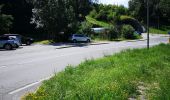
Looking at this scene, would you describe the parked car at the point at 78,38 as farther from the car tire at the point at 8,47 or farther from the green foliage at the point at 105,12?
the green foliage at the point at 105,12

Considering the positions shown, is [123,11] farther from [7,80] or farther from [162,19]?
[7,80]

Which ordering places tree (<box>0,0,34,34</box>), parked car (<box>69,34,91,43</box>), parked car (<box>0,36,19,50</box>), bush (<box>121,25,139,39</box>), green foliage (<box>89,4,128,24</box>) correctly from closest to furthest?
parked car (<box>0,36,19,50</box>) → parked car (<box>69,34,91,43</box>) → tree (<box>0,0,34,34</box>) → bush (<box>121,25,139,39</box>) → green foliage (<box>89,4,128,24</box>)

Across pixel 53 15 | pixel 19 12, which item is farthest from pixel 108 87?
pixel 19 12

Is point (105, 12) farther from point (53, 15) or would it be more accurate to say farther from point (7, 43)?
point (7, 43)

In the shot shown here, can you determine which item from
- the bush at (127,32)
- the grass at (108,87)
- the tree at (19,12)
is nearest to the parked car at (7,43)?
the tree at (19,12)

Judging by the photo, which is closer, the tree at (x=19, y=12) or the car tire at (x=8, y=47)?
the car tire at (x=8, y=47)

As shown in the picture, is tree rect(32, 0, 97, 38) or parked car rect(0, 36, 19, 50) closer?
parked car rect(0, 36, 19, 50)

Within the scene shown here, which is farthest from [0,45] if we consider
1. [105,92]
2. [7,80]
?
[105,92]

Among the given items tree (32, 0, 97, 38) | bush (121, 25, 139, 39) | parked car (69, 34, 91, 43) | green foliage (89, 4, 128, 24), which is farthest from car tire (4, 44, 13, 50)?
green foliage (89, 4, 128, 24)

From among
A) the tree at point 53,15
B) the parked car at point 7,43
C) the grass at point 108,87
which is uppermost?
the tree at point 53,15

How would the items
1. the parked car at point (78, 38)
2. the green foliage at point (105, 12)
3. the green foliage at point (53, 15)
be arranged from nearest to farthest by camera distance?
the green foliage at point (53, 15) < the parked car at point (78, 38) < the green foliage at point (105, 12)

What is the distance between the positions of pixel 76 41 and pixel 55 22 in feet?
Answer: 15.4

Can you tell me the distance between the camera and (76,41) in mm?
56125

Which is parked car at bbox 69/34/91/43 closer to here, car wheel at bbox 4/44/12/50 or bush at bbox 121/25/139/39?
bush at bbox 121/25/139/39
